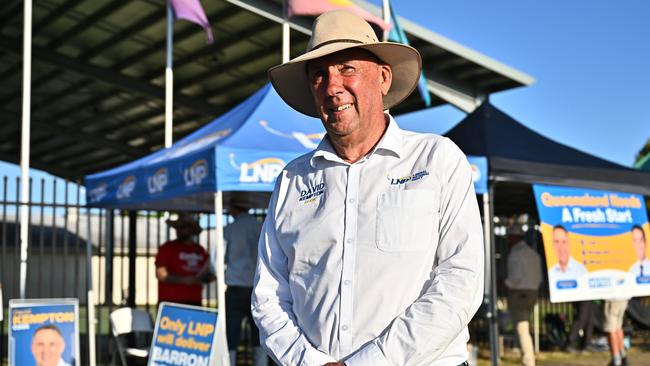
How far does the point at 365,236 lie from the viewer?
1.95m

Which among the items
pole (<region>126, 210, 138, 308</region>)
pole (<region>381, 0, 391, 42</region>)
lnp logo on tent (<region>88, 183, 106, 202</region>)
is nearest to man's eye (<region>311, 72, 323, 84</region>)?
lnp logo on tent (<region>88, 183, 106, 202</region>)

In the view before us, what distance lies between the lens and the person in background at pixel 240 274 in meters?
7.11

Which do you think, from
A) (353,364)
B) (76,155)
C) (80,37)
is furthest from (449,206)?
(76,155)

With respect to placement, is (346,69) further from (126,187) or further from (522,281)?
(522,281)

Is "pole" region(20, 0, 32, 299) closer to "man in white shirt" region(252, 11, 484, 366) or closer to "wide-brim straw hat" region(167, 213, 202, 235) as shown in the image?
"wide-brim straw hat" region(167, 213, 202, 235)

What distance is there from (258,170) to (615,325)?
529 centimetres

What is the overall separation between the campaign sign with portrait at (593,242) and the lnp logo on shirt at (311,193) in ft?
17.1

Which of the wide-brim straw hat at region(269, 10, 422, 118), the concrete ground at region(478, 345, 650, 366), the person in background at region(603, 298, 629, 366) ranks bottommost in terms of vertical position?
the concrete ground at region(478, 345, 650, 366)

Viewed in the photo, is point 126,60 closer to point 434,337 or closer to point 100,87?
point 100,87

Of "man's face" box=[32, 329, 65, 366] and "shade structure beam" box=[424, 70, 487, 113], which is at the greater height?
"shade structure beam" box=[424, 70, 487, 113]

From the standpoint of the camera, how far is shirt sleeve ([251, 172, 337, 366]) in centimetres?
192

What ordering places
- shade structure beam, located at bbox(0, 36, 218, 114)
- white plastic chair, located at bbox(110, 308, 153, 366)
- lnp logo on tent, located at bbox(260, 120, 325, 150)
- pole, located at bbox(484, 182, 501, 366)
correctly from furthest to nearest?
shade structure beam, located at bbox(0, 36, 218, 114)
white plastic chair, located at bbox(110, 308, 153, 366)
pole, located at bbox(484, 182, 501, 366)
lnp logo on tent, located at bbox(260, 120, 325, 150)

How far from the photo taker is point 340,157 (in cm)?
211

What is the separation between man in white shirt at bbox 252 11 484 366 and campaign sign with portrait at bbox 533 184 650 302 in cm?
519
